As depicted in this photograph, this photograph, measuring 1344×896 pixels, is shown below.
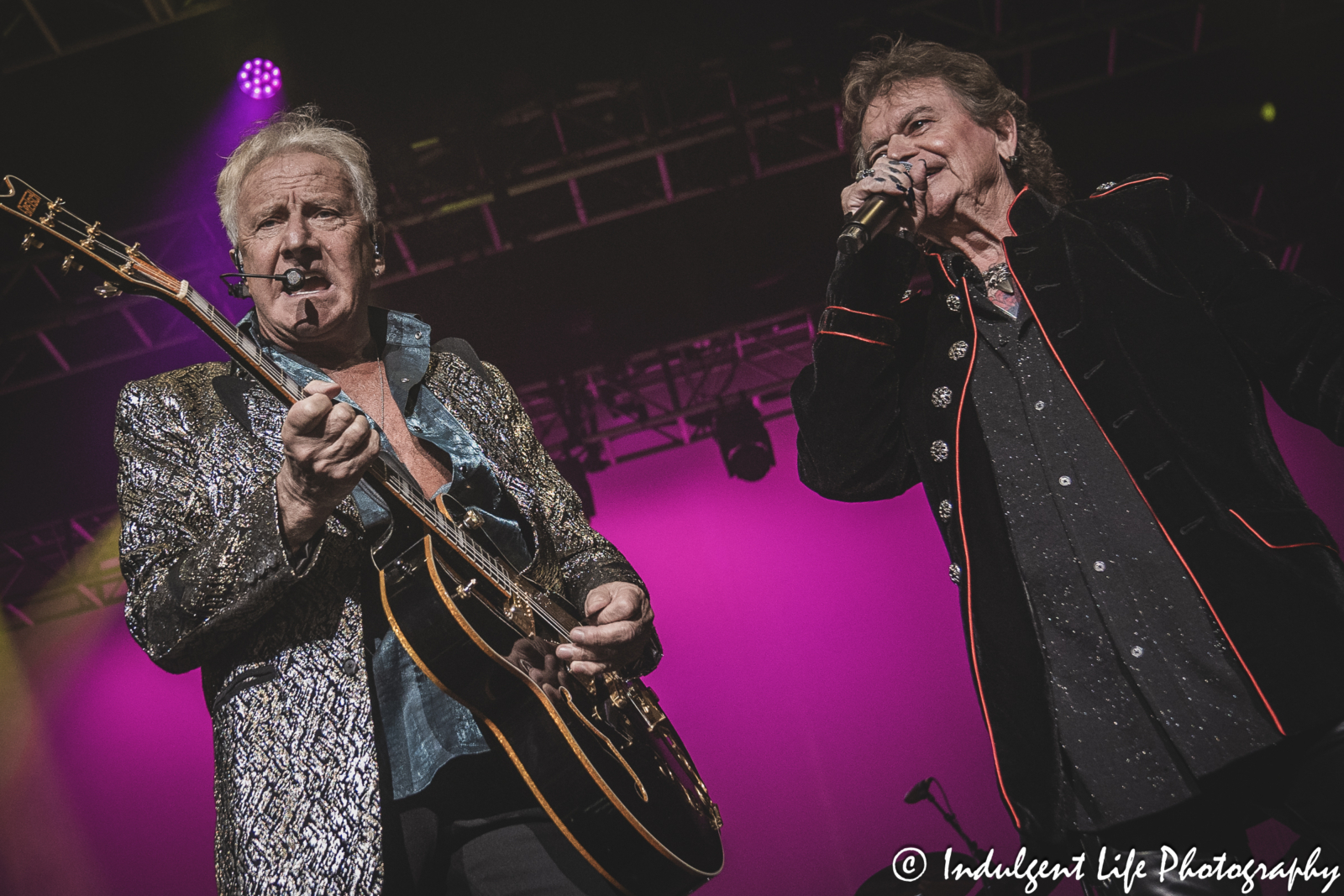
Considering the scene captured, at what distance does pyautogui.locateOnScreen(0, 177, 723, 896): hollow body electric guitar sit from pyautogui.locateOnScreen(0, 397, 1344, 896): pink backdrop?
13.7 ft

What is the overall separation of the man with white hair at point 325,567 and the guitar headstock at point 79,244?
0.21 metres

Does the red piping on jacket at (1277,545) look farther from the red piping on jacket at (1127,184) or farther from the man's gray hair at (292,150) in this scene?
the man's gray hair at (292,150)

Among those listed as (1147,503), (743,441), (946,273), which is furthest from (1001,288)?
(743,441)

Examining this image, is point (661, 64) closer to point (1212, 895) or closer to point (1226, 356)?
point (1226, 356)

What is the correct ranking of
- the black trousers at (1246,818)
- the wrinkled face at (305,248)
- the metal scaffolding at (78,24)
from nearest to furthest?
the black trousers at (1246,818), the wrinkled face at (305,248), the metal scaffolding at (78,24)

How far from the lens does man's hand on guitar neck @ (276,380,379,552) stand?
4.69 feet

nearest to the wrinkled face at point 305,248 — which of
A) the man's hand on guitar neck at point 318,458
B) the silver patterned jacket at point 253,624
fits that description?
the silver patterned jacket at point 253,624

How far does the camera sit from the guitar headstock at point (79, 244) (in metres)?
1.62

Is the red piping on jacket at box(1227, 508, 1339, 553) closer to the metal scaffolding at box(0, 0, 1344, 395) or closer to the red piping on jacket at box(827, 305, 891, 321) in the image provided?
the red piping on jacket at box(827, 305, 891, 321)

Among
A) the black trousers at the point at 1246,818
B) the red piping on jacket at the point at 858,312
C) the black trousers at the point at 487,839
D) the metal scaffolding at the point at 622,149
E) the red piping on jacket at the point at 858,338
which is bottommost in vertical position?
the black trousers at the point at 1246,818

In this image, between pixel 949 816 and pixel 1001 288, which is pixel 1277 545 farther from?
pixel 949 816

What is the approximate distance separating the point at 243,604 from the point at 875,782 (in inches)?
200

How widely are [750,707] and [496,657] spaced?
450cm

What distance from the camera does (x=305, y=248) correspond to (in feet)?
6.54
